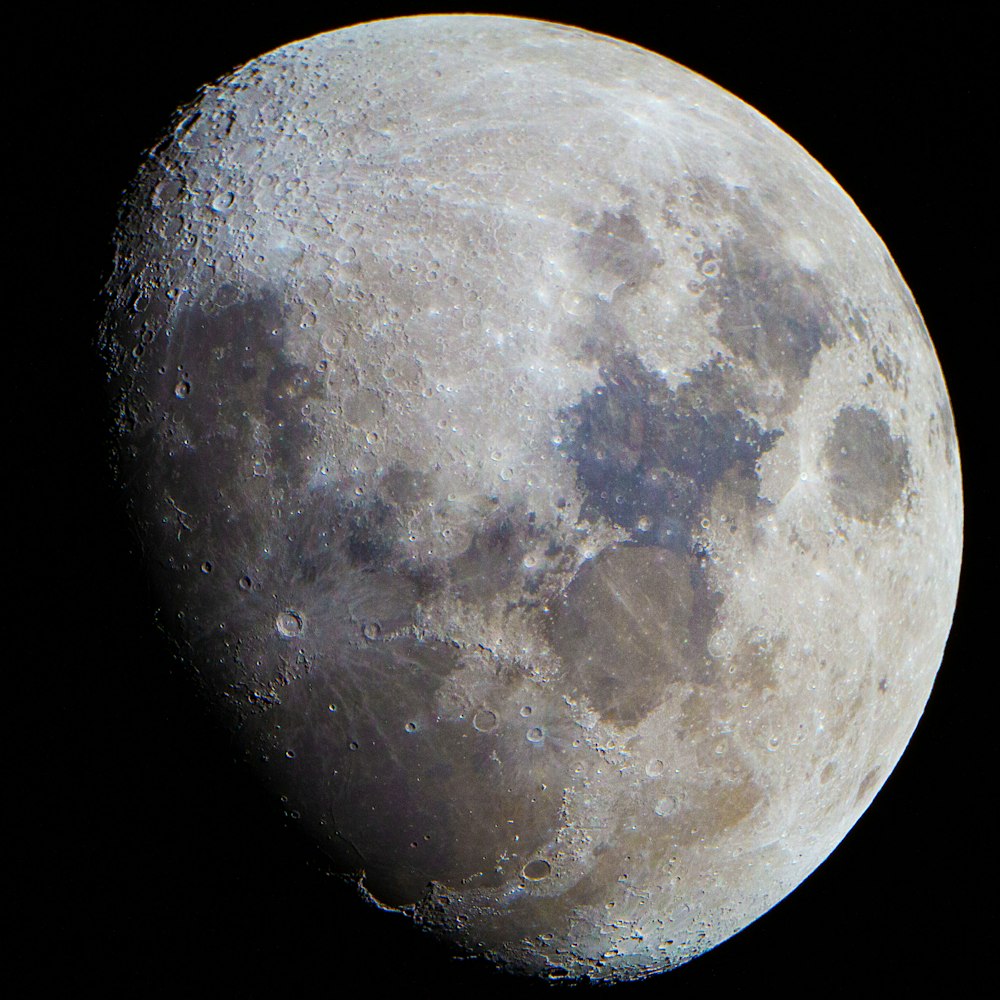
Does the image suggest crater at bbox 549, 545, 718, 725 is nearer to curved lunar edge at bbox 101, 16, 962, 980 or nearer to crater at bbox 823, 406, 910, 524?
curved lunar edge at bbox 101, 16, 962, 980

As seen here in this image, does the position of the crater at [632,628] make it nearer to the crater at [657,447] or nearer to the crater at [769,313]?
the crater at [657,447]

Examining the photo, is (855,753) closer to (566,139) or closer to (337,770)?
(337,770)

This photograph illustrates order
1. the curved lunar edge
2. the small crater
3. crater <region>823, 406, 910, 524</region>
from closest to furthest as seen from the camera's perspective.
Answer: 1. the curved lunar edge
2. the small crater
3. crater <region>823, 406, 910, 524</region>

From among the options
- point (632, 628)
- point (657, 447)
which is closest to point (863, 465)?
point (657, 447)

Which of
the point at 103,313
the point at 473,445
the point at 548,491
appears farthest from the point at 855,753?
the point at 103,313

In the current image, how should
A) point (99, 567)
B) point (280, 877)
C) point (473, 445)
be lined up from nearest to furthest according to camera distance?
point (473, 445) → point (99, 567) → point (280, 877)

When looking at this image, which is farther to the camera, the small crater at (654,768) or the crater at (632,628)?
the small crater at (654,768)

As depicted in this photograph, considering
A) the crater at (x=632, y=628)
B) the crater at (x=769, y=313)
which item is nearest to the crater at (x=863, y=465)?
the crater at (x=769, y=313)

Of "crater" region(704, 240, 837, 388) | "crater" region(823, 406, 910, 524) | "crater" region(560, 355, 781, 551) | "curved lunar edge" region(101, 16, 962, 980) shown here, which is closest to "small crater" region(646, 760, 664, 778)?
"curved lunar edge" region(101, 16, 962, 980)

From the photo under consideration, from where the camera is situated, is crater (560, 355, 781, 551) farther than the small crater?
No
